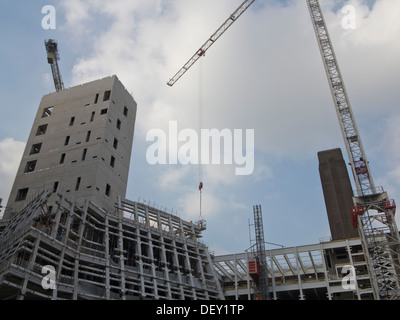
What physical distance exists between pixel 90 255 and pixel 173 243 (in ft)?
59.2

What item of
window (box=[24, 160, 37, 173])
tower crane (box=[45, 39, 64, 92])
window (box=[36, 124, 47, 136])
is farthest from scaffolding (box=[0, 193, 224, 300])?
tower crane (box=[45, 39, 64, 92])

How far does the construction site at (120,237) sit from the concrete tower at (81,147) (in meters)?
0.23

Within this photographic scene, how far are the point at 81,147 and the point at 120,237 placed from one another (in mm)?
20202

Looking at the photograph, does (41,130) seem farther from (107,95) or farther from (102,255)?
(102,255)

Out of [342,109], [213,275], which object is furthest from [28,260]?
[342,109]

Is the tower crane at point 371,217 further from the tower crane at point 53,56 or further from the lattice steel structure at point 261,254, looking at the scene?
the tower crane at point 53,56

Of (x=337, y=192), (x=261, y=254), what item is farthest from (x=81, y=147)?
(x=337, y=192)

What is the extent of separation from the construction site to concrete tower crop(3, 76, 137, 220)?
23 cm

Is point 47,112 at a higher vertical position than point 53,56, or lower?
lower

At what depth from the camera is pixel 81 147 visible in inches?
2726

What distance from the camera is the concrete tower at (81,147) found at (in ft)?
214

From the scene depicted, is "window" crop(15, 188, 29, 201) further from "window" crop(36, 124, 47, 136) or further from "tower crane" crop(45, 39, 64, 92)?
"tower crane" crop(45, 39, 64, 92)
